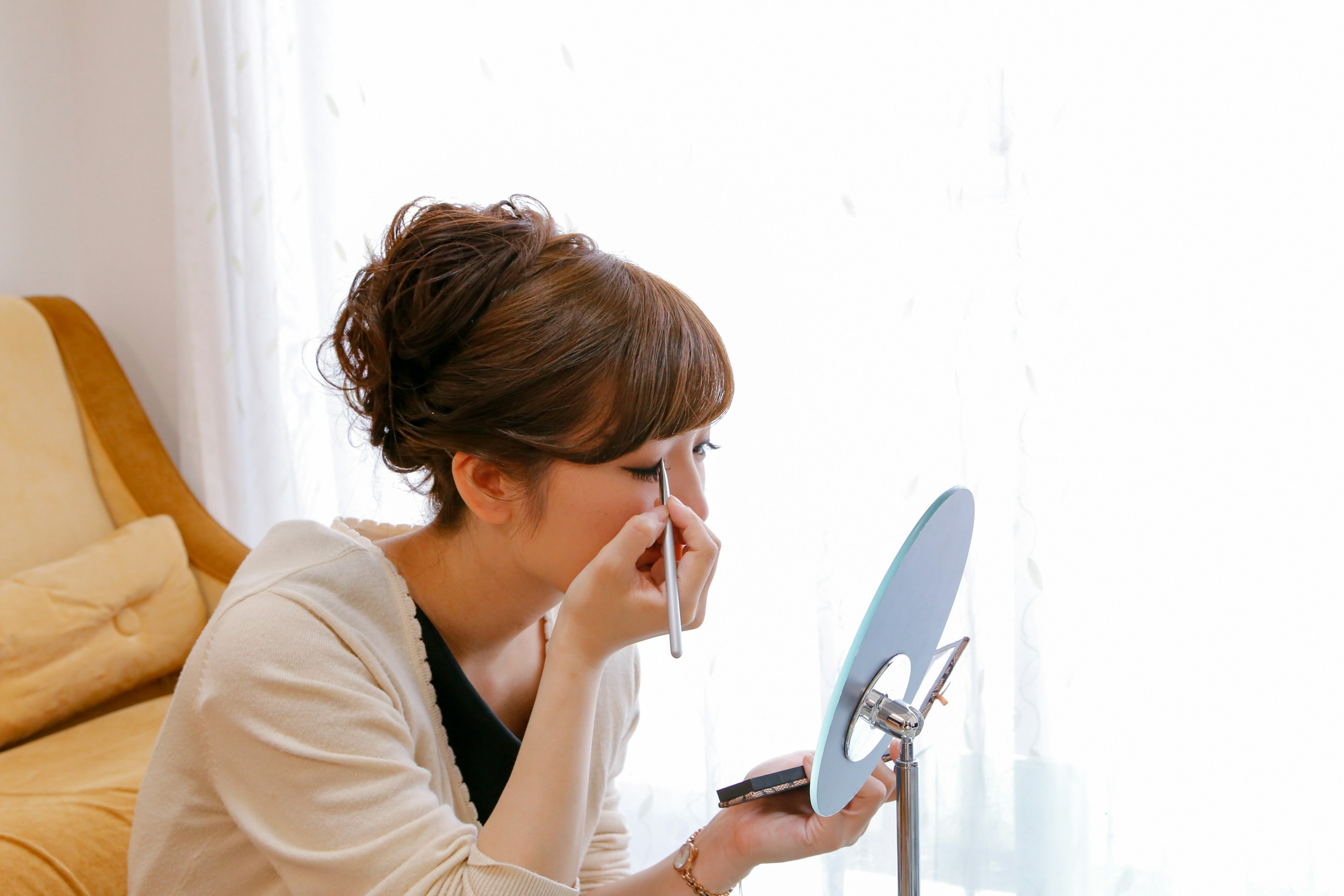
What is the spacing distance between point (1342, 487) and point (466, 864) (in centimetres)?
134

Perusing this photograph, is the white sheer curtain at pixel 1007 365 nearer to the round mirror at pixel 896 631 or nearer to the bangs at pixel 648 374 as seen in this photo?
the bangs at pixel 648 374

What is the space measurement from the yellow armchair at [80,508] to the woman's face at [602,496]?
79cm

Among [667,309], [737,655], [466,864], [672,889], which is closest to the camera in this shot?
[466,864]

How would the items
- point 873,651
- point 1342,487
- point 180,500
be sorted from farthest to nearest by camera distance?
point 180,500, point 1342,487, point 873,651

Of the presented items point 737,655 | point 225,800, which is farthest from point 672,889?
point 737,655

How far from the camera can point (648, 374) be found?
886 mm

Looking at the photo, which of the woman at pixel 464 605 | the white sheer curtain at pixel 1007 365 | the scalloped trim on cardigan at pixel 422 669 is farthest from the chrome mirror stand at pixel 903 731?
the white sheer curtain at pixel 1007 365

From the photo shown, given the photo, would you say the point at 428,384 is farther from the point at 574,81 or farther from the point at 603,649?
the point at 574,81

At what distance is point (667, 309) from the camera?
3.02 ft

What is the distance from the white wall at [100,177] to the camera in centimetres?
208

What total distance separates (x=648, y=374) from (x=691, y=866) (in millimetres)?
518

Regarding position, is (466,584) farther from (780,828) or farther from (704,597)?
(780,828)

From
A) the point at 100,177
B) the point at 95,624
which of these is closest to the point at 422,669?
the point at 95,624

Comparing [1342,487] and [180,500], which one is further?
[180,500]
